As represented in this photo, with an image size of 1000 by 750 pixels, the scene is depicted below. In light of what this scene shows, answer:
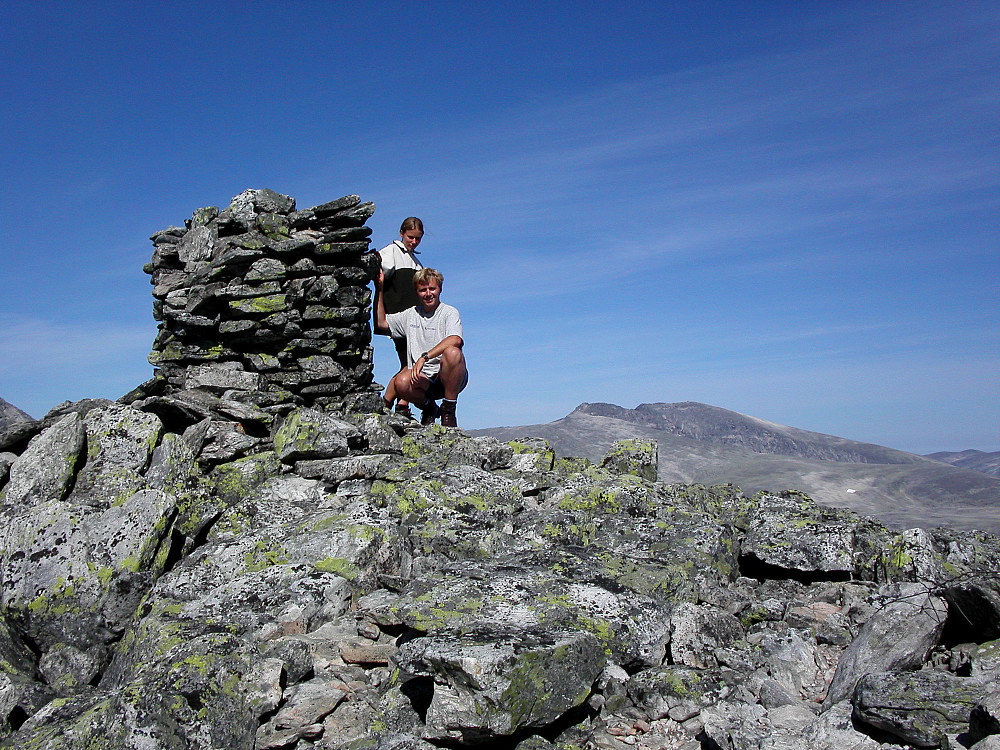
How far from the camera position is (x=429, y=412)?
53.2 ft

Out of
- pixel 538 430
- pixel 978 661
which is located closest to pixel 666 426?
pixel 538 430

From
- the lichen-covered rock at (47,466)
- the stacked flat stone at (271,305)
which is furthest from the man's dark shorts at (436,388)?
the lichen-covered rock at (47,466)

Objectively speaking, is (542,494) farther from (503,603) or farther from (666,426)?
(666,426)

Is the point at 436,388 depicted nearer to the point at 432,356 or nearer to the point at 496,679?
the point at 432,356

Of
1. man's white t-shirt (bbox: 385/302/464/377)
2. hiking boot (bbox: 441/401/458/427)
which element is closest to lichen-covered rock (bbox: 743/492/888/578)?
hiking boot (bbox: 441/401/458/427)

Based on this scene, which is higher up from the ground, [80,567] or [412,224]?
[412,224]

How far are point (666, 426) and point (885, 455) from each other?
2895 cm

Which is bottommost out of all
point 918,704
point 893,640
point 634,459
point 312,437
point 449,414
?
point 918,704

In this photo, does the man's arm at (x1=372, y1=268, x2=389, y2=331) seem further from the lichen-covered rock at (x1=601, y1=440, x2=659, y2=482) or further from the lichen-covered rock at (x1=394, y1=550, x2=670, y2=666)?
the lichen-covered rock at (x1=394, y1=550, x2=670, y2=666)

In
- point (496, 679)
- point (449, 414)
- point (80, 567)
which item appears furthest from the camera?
point (449, 414)

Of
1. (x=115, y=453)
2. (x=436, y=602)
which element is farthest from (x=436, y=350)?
(x=436, y=602)

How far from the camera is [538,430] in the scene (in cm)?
6141

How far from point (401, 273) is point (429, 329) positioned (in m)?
2.16

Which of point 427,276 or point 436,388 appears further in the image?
point 436,388
